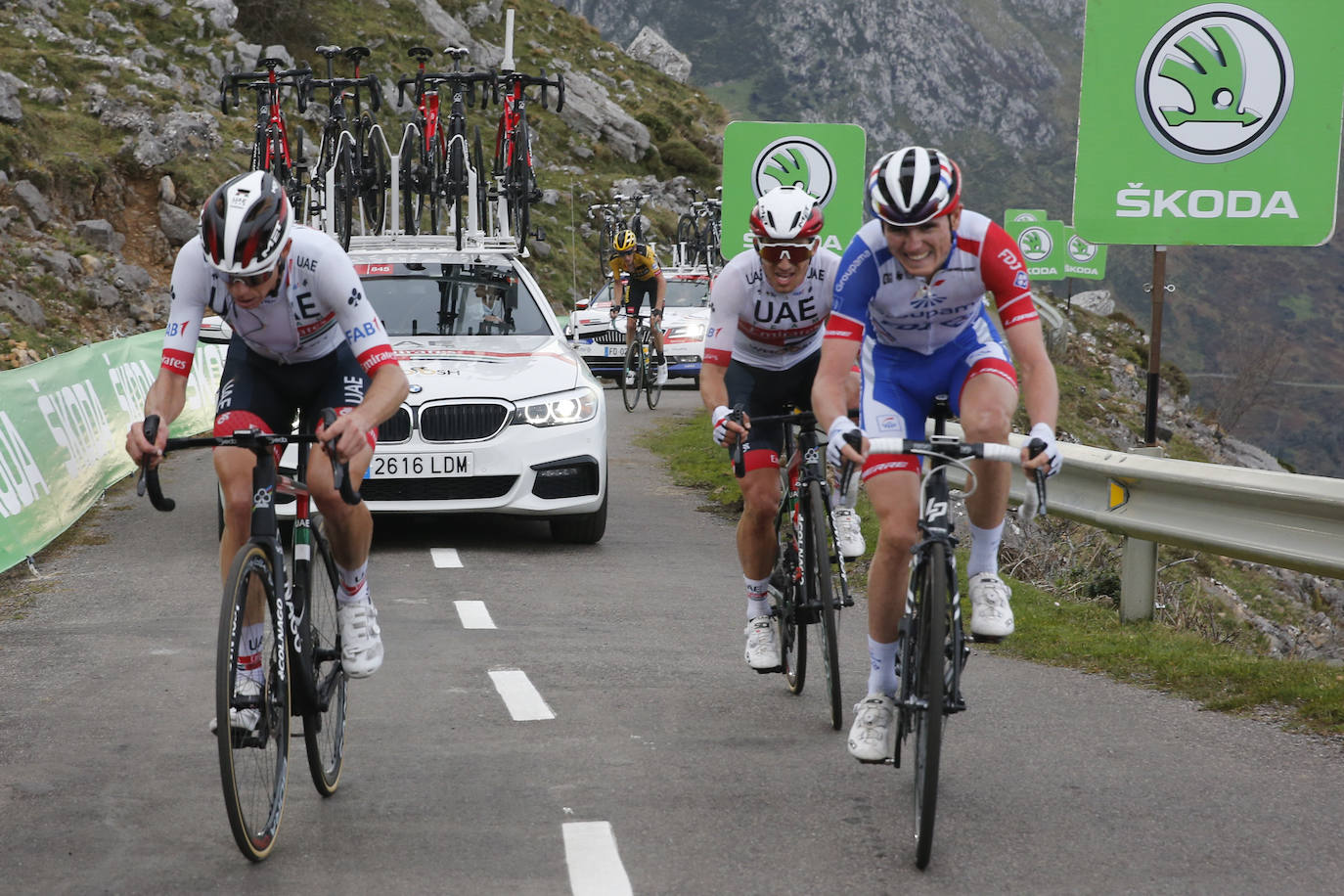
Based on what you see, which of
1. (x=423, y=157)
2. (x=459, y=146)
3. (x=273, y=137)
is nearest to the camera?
(x=459, y=146)

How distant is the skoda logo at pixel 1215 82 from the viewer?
316 inches

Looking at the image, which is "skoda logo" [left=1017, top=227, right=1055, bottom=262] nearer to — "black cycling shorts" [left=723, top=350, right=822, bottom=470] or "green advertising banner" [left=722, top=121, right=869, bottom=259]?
"green advertising banner" [left=722, top=121, right=869, bottom=259]

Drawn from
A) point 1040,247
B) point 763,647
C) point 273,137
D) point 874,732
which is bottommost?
point 763,647

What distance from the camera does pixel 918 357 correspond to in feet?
18.0

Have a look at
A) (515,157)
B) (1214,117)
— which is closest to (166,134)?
(515,157)

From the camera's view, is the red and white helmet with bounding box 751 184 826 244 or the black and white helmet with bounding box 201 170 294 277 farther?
the red and white helmet with bounding box 751 184 826 244

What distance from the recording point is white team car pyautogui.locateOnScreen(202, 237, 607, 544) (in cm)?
1002

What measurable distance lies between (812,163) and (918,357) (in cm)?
816

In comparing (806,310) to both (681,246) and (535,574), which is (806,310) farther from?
(681,246)

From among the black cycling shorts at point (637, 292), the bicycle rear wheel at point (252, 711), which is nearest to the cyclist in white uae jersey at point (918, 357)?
the bicycle rear wheel at point (252, 711)

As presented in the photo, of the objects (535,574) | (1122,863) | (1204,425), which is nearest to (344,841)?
(1122,863)

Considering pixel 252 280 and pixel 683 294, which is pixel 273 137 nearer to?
pixel 683 294

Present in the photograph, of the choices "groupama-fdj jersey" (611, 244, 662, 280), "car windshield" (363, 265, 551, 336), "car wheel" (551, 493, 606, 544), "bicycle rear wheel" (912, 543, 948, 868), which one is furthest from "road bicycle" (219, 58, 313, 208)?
"bicycle rear wheel" (912, 543, 948, 868)

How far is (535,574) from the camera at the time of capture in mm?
9828
